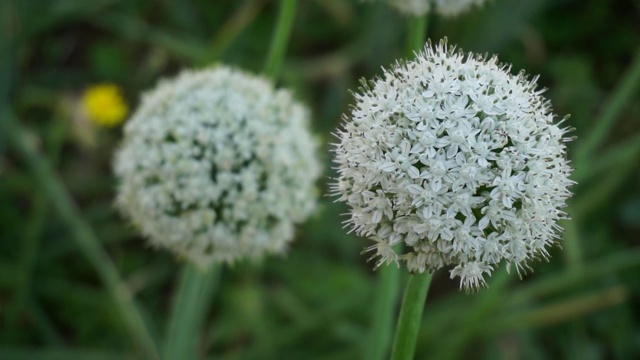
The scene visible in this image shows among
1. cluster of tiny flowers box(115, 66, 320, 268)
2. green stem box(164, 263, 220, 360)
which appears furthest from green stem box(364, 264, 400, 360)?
green stem box(164, 263, 220, 360)

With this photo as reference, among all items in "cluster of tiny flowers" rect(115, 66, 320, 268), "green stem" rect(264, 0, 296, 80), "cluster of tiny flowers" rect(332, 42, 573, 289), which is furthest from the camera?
"green stem" rect(264, 0, 296, 80)

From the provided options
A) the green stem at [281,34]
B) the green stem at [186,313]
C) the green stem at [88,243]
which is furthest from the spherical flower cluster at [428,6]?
the green stem at [88,243]

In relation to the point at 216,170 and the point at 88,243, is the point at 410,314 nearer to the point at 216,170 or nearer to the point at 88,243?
the point at 216,170

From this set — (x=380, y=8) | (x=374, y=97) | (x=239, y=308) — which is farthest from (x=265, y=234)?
(x=380, y=8)

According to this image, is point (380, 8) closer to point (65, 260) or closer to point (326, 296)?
point (326, 296)

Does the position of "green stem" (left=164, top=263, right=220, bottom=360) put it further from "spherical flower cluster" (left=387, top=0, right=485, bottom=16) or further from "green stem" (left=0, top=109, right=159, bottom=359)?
"spherical flower cluster" (left=387, top=0, right=485, bottom=16)

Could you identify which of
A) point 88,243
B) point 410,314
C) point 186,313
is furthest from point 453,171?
point 88,243
